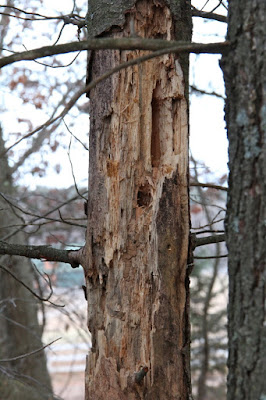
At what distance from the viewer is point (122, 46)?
1819 millimetres

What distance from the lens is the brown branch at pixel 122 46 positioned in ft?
5.95

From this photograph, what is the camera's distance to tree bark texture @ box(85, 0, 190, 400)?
8.56 feet

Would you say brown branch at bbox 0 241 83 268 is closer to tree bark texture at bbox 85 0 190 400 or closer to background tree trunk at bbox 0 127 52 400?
tree bark texture at bbox 85 0 190 400

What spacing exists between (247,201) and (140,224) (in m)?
0.91

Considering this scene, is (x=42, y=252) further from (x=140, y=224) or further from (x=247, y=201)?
(x=247, y=201)

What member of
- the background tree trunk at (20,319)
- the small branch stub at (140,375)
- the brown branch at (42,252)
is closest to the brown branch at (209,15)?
the brown branch at (42,252)

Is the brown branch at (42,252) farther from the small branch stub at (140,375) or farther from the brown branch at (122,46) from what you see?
the brown branch at (122,46)

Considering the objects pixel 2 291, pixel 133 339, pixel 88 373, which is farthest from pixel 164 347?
pixel 2 291

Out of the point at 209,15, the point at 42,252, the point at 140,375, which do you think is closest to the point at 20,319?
the point at 42,252

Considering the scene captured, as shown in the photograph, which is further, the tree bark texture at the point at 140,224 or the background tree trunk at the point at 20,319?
the background tree trunk at the point at 20,319

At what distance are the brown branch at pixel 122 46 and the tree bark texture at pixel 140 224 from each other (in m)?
0.85

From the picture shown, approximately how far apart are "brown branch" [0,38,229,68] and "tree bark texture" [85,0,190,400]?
85cm

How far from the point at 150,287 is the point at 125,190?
52cm

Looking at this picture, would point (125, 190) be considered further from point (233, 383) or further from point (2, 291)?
point (2, 291)
